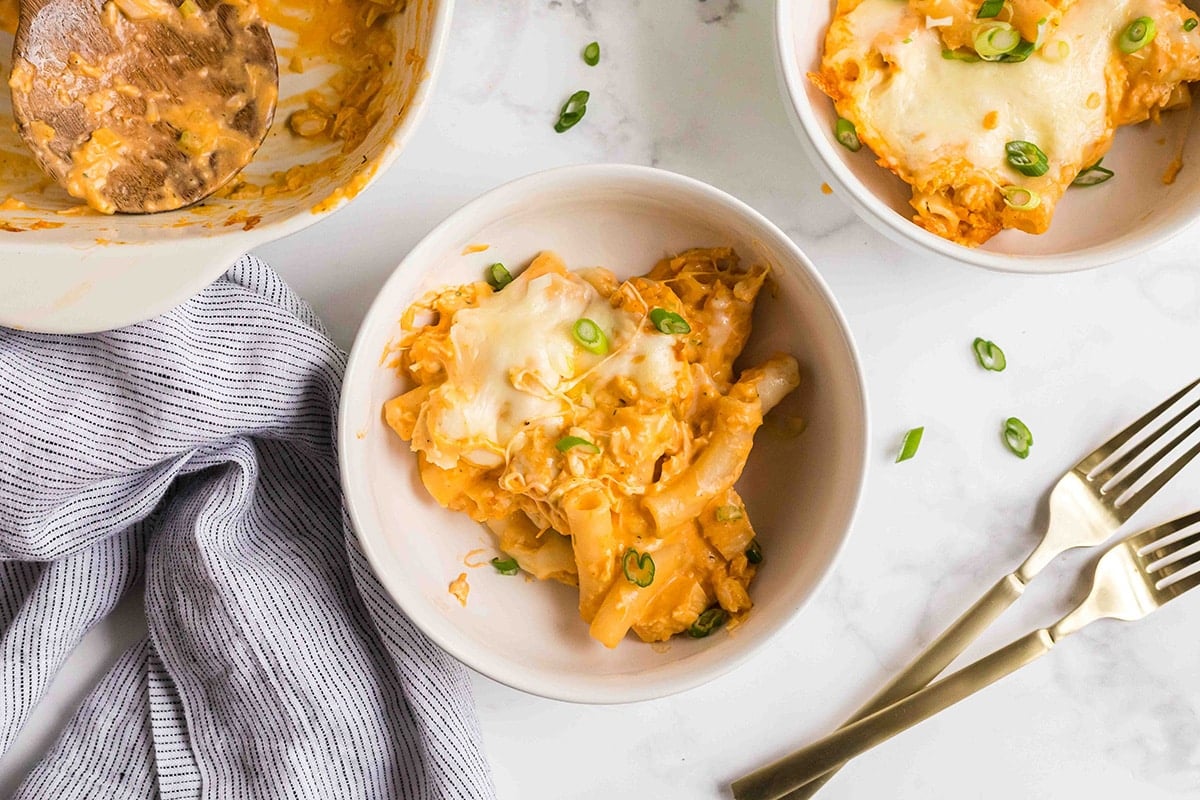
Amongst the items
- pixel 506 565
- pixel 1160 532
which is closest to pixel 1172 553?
pixel 1160 532

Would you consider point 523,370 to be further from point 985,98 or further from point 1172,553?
point 1172,553

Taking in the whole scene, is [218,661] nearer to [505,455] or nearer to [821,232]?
[505,455]

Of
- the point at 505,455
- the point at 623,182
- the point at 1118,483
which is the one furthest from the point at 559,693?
the point at 1118,483

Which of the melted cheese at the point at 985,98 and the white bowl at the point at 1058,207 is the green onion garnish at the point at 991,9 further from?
the white bowl at the point at 1058,207

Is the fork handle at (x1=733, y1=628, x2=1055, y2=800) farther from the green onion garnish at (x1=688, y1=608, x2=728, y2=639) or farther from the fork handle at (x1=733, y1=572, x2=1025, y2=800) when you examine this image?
the green onion garnish at (x1=688, y1=608, x2=728, y2=639)

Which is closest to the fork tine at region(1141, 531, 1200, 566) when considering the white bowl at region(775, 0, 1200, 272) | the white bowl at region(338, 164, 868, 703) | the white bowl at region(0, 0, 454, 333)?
the white bowl at region(775, 0, 1200, 272)

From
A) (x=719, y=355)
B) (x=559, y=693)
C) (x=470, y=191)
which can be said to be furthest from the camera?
(x=470, y=191)
